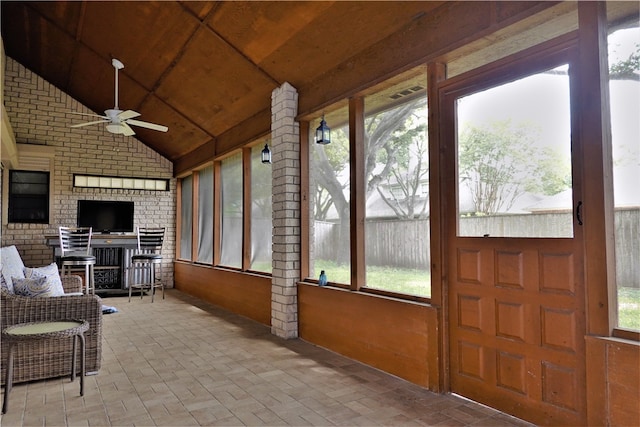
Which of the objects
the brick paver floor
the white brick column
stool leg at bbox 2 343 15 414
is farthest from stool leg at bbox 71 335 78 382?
the white brick column

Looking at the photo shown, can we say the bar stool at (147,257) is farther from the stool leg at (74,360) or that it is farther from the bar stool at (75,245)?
the stool leg at (74,360)

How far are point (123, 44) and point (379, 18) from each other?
386 cm

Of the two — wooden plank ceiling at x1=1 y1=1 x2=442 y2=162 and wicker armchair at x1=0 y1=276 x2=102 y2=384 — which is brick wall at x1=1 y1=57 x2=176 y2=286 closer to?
wooden plank ceiling at x1=1 y1=1 x2=442 y2=162

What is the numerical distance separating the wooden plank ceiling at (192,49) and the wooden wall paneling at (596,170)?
1089mm

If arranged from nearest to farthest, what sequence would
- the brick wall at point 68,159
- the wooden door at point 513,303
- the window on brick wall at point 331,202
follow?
the wooden door at point 513,303 → the window on brick wall at point 331,202 → the brick wall at point 68,159

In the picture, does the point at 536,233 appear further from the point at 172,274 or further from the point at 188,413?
the point at 172,274

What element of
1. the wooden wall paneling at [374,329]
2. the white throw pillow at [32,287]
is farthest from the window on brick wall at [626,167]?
the white throw pillow at [32,287]

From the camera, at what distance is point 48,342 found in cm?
336

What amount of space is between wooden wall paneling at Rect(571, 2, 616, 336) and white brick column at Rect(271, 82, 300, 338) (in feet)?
9.48

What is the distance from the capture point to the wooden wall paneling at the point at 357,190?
3.90 metres

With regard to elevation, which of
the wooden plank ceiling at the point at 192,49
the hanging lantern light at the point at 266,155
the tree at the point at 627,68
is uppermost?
the wooden plank ceiling at the point at 192,49

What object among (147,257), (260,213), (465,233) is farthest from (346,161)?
(147,257)

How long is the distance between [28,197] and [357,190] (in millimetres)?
6538

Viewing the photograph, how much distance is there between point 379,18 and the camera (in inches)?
132
